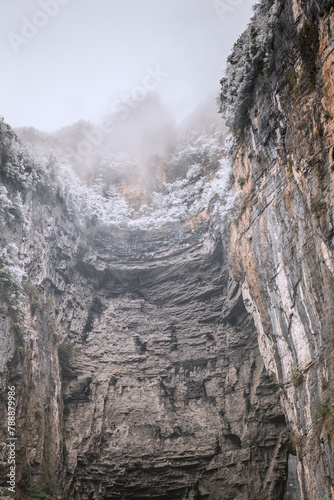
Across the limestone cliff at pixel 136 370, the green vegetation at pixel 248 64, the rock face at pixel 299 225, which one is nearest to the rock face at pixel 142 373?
the limestone cliff at pixel 136 370

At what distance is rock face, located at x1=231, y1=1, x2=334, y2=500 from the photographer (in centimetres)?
950

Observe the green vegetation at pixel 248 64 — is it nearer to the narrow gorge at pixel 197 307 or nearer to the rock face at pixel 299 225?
the narrow gorge at pixel 197 307

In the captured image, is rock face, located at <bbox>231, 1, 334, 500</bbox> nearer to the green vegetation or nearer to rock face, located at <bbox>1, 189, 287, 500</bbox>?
the green vegetation

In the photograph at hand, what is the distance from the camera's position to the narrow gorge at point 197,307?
1052 centimetres

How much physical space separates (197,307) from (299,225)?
9903 millimetres

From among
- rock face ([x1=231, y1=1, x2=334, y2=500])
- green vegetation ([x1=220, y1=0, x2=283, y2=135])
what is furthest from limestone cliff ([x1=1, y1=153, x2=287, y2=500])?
green vegetation ([x1=220, y1=0, x2=283, y2=135])

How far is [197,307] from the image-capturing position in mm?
20141

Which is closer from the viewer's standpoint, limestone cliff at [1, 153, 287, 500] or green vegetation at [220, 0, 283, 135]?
green vegetation at [220, 0, 283, 135]

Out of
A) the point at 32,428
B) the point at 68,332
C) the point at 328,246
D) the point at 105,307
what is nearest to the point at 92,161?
the point at 105,307

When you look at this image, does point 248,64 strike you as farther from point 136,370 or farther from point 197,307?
point 136,370

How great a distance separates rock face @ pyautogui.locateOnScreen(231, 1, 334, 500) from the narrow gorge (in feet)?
0.20

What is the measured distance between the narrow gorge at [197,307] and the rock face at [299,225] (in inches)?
2.4

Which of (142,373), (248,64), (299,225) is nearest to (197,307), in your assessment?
(142,373)

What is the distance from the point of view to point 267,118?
1280cm
